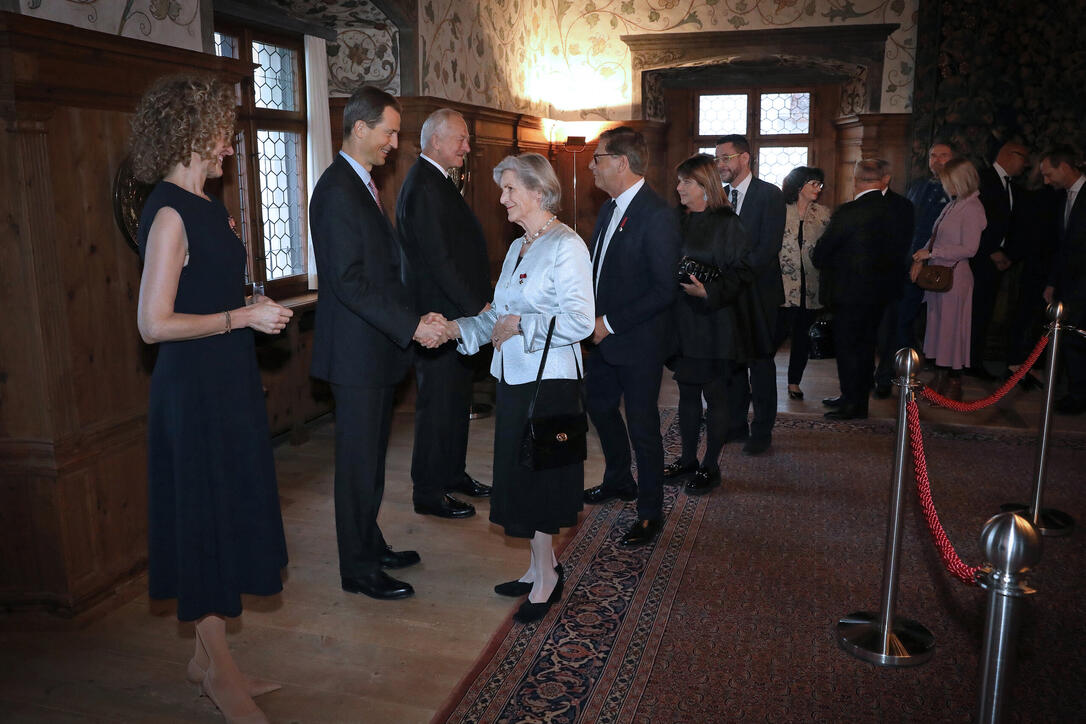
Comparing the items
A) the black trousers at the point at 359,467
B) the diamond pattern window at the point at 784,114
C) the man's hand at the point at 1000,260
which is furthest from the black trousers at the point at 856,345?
the diamond pattern window at the point at 784,114

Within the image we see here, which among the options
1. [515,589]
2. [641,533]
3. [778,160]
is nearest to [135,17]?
[515,589]

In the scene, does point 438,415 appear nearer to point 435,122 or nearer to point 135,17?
point 435,122

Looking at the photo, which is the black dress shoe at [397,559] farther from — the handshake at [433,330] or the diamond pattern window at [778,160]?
the diamond pattern window at [778,160]

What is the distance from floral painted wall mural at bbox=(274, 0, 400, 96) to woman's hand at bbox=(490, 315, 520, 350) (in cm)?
349

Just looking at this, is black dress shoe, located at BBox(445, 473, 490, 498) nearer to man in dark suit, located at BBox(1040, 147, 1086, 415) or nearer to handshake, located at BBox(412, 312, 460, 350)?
handshake, located at BBox(412, 312, 460, 350)

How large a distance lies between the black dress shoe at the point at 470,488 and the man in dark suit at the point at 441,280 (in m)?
0.14

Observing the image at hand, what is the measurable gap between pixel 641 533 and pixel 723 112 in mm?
6682

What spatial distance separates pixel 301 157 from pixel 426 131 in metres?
2.34

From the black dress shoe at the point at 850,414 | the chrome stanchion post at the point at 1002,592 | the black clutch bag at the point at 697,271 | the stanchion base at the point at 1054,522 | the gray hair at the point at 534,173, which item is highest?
the gray hair at the point at 534,173

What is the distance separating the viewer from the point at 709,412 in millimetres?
4566

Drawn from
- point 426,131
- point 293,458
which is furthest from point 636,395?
point 293,458

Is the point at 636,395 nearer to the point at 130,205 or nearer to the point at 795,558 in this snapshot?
the point at 795,558

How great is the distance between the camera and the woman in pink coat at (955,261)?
5.93 meters

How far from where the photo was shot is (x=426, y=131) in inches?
156
